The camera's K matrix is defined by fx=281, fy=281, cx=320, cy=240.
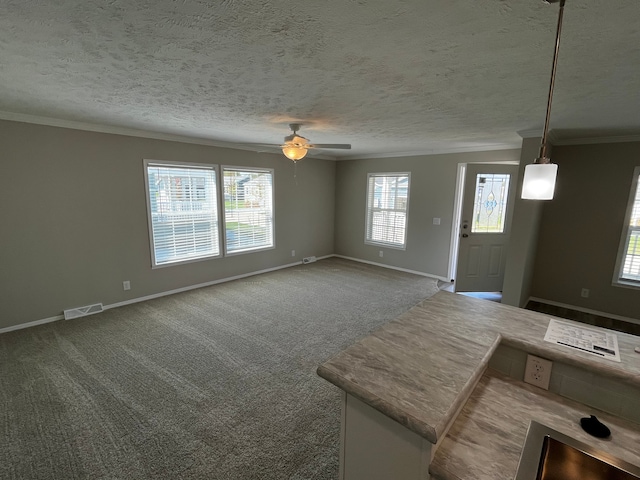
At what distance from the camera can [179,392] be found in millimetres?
2311

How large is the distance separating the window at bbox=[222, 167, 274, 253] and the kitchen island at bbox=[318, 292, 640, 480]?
4.15 meters

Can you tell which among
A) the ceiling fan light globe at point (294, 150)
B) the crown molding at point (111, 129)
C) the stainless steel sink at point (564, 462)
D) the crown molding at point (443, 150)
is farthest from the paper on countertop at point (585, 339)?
the crown molding at point (443, 150)

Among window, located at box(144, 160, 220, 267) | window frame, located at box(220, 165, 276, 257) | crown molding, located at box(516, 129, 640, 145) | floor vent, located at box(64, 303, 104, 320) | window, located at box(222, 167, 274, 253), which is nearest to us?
crown molding, located at box(516, 129, 640, 145)

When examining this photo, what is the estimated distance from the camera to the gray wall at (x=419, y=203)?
5031mm

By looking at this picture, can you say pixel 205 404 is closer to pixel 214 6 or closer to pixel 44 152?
pixel 214 6

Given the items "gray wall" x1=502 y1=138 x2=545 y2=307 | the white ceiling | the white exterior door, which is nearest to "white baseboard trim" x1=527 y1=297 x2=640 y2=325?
the white exterior door

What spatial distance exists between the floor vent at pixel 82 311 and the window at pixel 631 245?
6.86 meters

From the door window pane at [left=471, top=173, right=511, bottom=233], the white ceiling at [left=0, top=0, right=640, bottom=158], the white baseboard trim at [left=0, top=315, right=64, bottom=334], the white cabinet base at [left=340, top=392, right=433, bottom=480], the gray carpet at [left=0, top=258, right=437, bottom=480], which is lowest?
the gray carpet at [left=0, top=258, right=437, bottom=480]

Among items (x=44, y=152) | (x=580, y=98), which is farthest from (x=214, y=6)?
(x=44, y=152)

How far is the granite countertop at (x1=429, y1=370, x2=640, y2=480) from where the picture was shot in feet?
2.74

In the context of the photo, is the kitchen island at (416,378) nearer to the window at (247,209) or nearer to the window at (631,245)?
the window at (631,245)

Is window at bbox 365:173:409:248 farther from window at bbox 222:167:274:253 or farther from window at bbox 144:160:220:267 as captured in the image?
window at bbox 144:160:220:267

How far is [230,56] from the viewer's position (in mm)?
1580

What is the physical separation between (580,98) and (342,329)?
3.03 metres
